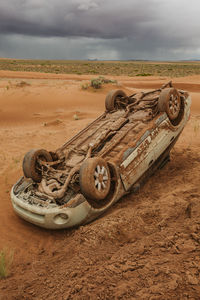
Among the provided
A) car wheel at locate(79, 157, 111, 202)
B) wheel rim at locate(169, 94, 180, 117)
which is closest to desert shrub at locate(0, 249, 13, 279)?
car wheel at locate(79, 157, 111, 202)

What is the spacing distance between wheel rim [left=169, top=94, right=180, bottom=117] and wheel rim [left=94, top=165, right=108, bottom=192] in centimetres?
241

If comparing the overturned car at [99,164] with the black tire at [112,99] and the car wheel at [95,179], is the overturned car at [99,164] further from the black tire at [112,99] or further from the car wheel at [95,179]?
the black tire at [112,99]

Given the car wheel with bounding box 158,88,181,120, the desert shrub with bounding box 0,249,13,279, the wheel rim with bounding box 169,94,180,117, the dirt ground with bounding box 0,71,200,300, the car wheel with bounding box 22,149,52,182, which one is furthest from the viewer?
the wheel rim with bounding box 169,94,180,117

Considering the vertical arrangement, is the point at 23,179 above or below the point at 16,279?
above

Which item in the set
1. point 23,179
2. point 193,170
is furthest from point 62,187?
point 193,170

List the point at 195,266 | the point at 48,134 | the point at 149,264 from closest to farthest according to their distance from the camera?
the point at 195,266
the point at 149,264
the point at 48,134

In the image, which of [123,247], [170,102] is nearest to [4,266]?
[123,247]

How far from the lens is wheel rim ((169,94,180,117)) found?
5.66m

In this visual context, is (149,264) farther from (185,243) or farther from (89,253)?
(89,253)

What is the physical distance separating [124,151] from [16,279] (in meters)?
2.77

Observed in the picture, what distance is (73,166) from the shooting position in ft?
16.6

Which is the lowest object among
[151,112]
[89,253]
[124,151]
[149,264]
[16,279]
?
[16,279]

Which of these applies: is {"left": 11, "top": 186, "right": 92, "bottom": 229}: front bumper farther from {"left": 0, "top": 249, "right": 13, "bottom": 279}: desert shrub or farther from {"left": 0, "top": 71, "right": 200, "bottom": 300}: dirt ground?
{"left": 0, "top": 249, "right": 13, "bottom": 279}: desert shrub

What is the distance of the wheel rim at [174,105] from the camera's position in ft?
18.6
